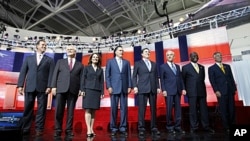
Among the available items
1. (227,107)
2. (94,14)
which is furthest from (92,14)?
(227,107)

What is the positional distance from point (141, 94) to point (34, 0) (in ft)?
26.9

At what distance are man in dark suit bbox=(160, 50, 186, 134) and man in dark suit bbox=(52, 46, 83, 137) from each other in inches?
52.1

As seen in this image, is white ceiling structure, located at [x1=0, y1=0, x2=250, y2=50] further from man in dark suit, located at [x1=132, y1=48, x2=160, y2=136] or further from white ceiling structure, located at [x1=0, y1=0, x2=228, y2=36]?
man in dark suit, located at [x1=132, y1=48, x2=160, y2=136]

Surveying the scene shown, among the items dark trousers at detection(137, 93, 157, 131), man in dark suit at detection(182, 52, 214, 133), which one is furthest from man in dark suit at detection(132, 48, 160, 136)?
man in dark suit at detection(182, 52, 214, 133)

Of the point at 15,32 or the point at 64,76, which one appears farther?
the point at 15,32

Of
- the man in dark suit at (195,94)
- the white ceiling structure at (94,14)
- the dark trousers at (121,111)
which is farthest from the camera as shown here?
the white ceiling structure at (94,14)

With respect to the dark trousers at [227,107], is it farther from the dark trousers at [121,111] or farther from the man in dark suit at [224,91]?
the dark trousers at [121,111]

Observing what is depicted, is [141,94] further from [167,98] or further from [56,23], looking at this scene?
[56,23]

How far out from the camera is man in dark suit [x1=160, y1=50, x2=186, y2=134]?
2.95m

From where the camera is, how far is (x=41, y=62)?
2881 mm

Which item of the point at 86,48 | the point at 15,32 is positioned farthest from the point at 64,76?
the point at 15,32

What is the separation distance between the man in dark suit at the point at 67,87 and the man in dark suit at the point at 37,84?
0.58ft

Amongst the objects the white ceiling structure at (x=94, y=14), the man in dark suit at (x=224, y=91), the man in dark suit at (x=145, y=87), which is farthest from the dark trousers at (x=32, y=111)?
the white ceiling structure at (x=94, y=14)

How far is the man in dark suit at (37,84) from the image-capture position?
2.67 meters
